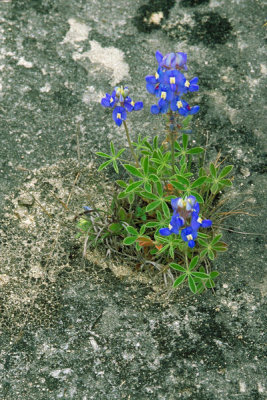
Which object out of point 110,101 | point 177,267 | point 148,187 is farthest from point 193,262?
point 110,101

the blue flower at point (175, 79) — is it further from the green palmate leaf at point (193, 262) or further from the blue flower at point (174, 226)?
the green palmate leaf at point (193, 262)

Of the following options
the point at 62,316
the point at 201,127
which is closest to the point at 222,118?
the point at 201,127

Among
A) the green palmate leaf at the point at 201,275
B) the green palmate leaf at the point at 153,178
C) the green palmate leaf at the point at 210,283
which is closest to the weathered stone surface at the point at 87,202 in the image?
the green palmate leaf at the point at 210,283

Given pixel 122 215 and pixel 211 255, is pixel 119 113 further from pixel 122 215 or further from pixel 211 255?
pixel 211 255

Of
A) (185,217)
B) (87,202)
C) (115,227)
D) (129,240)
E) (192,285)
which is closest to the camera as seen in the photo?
(185,217)

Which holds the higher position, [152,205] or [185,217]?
→ [185,217]

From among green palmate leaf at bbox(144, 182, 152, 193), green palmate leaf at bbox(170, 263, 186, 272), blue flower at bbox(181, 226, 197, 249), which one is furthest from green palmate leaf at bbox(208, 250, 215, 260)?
green palmate leaf at bbox(144, 182, 152, 193)
